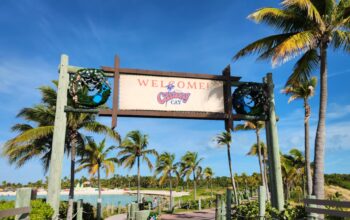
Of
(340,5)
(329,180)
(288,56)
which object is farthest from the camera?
(329,180)

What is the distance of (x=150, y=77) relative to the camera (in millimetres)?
8602

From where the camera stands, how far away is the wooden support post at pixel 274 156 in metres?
8.52

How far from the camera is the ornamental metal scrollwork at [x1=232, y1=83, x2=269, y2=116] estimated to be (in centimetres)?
903

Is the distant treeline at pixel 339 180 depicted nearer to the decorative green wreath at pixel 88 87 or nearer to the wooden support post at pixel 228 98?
the wooden support post at pixel 228 98

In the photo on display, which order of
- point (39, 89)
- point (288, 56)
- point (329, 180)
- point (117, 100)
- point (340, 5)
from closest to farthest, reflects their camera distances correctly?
point (117, 100)
point (288, 56)
point (340, 5)
point (39, 89)
point (329, 180)

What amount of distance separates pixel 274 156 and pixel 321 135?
182 inches

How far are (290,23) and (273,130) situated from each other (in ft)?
21.0

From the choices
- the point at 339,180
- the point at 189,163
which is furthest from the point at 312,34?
the point at 339,180

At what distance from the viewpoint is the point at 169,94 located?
8.59 m

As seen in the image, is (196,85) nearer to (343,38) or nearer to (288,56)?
(288,56)

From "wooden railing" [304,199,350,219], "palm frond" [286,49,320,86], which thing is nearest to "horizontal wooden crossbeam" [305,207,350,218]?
"wooden railing" [304,199,350,219]

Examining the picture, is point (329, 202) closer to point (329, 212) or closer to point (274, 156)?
point (329, 212)

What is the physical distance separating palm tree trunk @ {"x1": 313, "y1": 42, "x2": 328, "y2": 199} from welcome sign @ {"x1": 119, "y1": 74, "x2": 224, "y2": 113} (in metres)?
5.44

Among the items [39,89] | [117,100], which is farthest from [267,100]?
[39,89]
